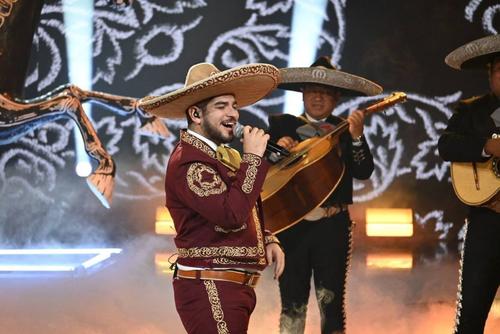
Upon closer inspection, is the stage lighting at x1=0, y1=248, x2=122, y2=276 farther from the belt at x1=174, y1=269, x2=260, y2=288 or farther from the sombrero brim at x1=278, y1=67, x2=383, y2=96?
the belt at x1=174, y1=269, x2=260, y2=288

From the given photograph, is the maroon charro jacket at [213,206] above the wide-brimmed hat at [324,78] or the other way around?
the other way around

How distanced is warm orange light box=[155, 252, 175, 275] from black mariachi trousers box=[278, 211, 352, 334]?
91.3 inches

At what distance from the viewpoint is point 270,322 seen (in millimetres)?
4992

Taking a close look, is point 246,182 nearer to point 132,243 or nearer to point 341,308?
point 341,308

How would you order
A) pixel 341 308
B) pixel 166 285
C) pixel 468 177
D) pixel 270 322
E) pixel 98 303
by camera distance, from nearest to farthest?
1. pixel 468 177
2. pixel 341 308
3. pixel 270 322
4. pixel 98 303
5. pixel 166 285

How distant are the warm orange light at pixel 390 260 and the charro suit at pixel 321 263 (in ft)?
9.88

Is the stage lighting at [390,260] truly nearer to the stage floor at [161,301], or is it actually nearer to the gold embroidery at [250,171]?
the stage floor at [161,301]

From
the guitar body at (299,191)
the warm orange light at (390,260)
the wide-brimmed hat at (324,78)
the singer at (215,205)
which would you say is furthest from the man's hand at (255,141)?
the warm orange light at (390,260)

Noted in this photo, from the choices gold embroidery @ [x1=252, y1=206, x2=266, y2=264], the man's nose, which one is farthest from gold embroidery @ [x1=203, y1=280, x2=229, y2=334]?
the man's nose

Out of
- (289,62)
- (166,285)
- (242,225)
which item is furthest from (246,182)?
(289,62)

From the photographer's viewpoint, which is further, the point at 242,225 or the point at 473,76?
the point at 473,76

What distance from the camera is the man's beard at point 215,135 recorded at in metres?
2.87

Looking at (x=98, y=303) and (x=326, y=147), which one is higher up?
(x=326, y=147)

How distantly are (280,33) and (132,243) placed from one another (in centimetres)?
269
